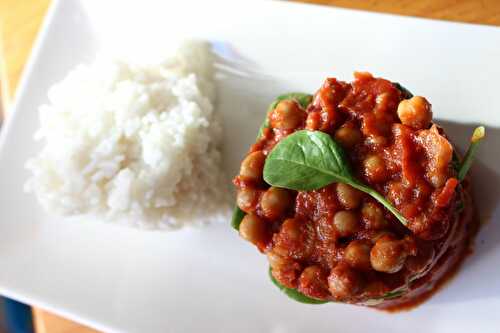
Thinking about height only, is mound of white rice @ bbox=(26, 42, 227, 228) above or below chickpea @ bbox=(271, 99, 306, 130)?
below

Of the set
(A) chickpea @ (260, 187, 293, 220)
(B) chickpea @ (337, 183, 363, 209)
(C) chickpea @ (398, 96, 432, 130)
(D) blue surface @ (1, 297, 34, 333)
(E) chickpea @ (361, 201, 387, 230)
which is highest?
(C) chickpea @ (398, 96, 432, 130)

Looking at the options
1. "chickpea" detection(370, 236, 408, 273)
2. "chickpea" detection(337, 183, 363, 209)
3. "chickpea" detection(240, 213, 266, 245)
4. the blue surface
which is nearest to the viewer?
"chickpea" detection(370, 236, 408, 273)

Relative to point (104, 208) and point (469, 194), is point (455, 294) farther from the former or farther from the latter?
point (104, 208)

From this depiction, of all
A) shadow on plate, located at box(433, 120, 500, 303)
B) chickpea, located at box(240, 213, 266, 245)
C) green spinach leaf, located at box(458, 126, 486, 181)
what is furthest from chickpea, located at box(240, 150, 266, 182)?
shadow on plate, located at box(433, 120, 500, 303)

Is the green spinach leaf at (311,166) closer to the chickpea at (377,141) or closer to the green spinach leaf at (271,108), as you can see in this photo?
the chickpea at (377,141)

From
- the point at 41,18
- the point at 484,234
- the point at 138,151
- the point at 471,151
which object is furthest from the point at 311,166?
the point at 41,18

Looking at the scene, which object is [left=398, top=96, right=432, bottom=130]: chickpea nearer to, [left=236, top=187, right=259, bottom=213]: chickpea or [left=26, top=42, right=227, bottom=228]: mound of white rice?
[left=236, top=187, right=259, bottom=213]: chickpea
